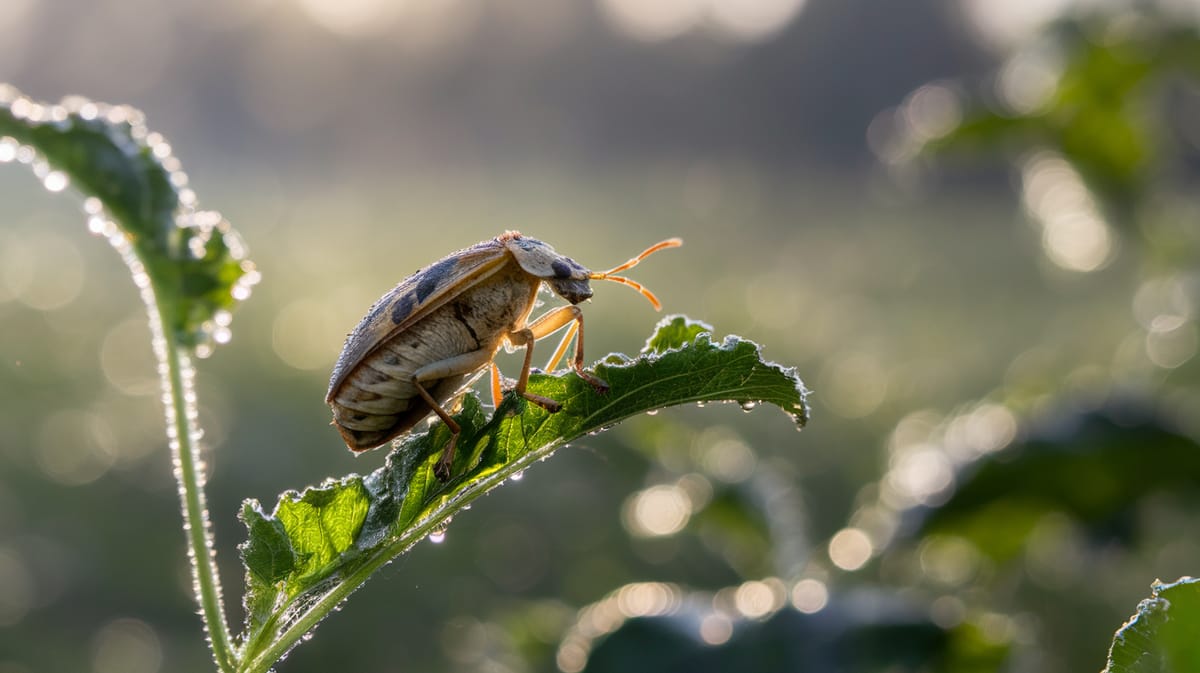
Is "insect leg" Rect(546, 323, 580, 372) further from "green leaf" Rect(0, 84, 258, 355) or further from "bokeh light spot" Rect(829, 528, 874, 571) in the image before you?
"bokeh light spot" Rect(829, 528, 874, 571)

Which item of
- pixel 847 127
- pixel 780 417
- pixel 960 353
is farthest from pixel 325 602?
pixel 847 127

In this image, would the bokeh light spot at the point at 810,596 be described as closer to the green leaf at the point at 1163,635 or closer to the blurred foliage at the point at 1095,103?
the green leaf at the point at 1163,635

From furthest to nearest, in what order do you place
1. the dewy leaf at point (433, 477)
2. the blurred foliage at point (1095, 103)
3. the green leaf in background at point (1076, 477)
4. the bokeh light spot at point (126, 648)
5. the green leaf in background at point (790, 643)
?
the bokeh light spot at point (126, 648)
the blurred foliage at point (1095, 103)
the green leaf in background at point (1076, 477)
the green leaf in background at point (790, 643)
the dewy leaf at point (433, 477)

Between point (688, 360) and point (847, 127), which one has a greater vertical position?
point (847, 127)

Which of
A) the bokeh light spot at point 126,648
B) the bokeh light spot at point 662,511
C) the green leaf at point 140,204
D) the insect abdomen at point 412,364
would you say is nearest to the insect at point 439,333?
the insect abdomen at point 412,364

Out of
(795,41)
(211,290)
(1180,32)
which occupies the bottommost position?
(211,290)

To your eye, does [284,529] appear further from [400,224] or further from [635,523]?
[400,224]
